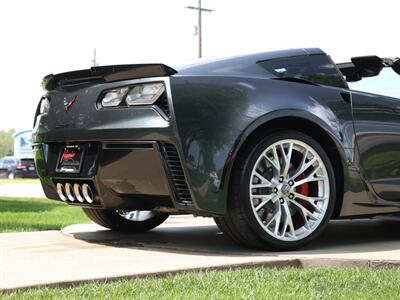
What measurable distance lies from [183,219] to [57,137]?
2586 mm

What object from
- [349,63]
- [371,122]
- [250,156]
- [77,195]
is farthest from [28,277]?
[349,63]

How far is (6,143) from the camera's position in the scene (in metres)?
121

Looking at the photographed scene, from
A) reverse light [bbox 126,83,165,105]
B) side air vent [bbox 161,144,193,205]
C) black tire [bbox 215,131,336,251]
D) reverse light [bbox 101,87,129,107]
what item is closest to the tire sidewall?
black tire [bbox 215,131,336,251]

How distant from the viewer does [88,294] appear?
9.57ft

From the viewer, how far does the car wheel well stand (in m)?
4.17

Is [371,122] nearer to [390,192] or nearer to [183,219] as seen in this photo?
[390,192]

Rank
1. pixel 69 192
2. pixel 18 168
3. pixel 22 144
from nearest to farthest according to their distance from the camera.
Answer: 1. pixel 69 192
2. pixel 18 168
3. pixel 22 144

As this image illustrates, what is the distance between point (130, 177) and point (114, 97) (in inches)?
21.4

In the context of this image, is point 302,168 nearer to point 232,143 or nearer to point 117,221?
point 232,143

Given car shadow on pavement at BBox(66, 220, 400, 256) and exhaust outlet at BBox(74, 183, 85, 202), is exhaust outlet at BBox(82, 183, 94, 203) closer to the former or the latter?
exhaust outlet at BBox(74, 183, 85, 202)

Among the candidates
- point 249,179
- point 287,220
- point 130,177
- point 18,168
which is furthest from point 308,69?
point 18,168

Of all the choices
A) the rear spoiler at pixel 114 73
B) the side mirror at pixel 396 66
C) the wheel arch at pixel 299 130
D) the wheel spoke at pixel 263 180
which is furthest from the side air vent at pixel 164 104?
the side mirror at pixel 396 66

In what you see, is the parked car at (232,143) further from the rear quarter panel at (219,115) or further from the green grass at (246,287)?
the green grass at (246,287)

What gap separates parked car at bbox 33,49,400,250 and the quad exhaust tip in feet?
0.03
